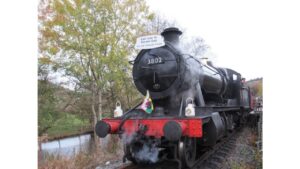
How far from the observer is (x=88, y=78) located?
572cm

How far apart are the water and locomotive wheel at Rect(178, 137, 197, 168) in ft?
7.39

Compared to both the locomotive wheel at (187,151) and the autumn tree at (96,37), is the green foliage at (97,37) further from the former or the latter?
the locomotive wheel at (187,151)

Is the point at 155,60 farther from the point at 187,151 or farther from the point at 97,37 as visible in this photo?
the point at 97,37

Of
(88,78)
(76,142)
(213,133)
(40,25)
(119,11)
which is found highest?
(119,11)

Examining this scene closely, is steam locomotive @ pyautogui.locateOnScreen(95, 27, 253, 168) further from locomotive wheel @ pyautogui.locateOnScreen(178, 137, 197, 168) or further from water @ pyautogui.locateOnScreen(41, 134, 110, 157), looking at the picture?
water @ pyautogui.locateOnScreen(41, 134, 110, 157)

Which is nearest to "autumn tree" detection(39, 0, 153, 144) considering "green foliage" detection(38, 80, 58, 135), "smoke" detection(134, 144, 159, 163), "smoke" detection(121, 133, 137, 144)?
"green foliage" detection(38, 80, 58, 135)

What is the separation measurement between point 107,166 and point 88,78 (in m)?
2.38

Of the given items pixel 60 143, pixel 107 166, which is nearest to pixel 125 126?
pixel 107 166

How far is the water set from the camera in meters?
4.64

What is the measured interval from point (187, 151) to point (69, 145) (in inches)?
130

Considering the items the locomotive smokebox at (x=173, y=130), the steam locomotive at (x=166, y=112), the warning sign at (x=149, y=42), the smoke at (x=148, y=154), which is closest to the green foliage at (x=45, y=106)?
the steam locomotive at (x=166, y=112)

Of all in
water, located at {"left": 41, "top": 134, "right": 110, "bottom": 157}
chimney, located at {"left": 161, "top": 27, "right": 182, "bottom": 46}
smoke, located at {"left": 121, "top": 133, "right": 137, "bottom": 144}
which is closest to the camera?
smoke, located at {"left": 121, "top": 133, "right": 137, "bottom": 144}

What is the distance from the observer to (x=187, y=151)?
3271 millimetres
